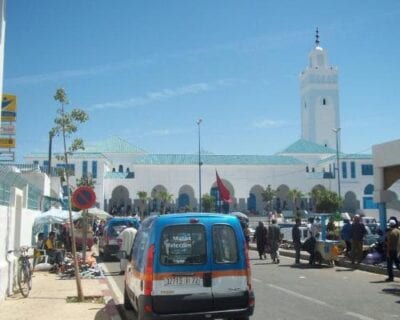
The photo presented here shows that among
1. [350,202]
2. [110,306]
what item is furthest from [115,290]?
[350,202]

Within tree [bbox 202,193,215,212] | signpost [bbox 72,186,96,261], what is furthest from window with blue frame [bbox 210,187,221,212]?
signpost [bbox 72,186,96,261]

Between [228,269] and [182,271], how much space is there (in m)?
0.67

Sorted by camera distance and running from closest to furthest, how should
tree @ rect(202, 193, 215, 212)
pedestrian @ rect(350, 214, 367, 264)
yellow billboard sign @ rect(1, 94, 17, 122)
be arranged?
pedestrian @ rect(350, 214, 367, 264)
yellow billboard sign @ rect(1, 94, 17, 122)
tree @ rect(202, 193, 215, 212)

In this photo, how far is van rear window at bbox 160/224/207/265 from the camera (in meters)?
7.38

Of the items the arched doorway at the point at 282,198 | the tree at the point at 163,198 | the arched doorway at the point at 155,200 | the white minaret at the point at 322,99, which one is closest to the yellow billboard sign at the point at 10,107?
the tree at the point at 163,198

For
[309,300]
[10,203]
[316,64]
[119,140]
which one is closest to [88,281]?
→ [10,203]

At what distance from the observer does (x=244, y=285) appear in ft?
25.0

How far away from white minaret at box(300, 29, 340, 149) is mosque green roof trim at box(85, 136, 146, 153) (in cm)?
3554

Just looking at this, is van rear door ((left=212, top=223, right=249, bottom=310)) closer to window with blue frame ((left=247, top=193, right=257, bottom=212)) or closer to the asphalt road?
the asphalt road

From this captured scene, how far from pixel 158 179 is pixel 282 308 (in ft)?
241

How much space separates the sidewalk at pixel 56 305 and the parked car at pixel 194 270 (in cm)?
239

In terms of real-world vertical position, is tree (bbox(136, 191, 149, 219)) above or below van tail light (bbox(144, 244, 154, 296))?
above

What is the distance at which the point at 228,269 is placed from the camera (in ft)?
24.9

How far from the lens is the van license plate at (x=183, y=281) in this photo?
734cm
